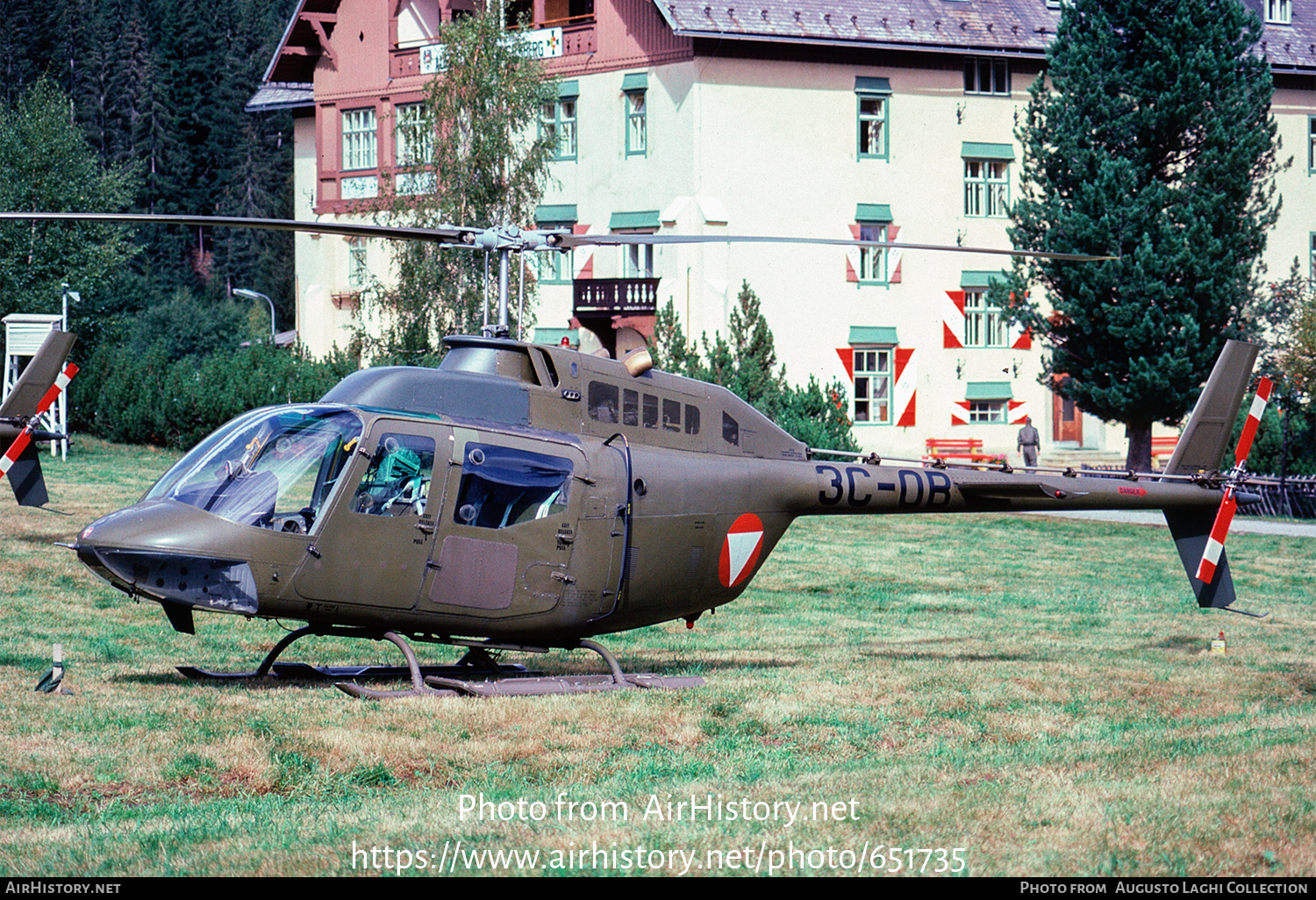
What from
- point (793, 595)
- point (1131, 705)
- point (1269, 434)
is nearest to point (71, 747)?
point (1131, 705)

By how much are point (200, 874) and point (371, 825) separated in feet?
3.78

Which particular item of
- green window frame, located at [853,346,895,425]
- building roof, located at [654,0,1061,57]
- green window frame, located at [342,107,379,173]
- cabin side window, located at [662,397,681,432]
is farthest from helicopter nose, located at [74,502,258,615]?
green window frame, located at [342,107,379,173]

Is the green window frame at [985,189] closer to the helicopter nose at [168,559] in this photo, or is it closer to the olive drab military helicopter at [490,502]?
the olive drab military helicopter at [490,502]

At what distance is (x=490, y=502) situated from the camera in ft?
38.7

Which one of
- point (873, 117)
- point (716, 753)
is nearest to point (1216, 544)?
point (716, 753)

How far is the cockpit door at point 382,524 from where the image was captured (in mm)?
11164

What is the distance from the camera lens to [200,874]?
698 centimetres

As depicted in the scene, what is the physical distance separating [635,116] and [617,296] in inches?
206

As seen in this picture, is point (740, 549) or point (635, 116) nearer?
point (740, 549)

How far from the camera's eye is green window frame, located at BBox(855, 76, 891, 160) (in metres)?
41.7

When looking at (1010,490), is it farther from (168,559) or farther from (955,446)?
(955,446)

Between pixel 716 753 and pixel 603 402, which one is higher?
pixel 603 402

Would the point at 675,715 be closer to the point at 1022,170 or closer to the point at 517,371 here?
the point at 517,371

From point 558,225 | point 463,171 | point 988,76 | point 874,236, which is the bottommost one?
point 874,236
